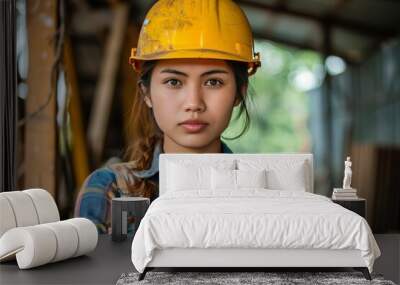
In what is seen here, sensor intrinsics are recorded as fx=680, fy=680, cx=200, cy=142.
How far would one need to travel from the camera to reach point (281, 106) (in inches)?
314

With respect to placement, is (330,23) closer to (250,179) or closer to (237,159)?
(237,159)

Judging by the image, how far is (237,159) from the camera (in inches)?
205

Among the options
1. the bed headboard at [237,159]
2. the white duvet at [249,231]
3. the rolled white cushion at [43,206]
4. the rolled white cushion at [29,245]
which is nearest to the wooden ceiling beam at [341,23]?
the bed headboard at [237,159]

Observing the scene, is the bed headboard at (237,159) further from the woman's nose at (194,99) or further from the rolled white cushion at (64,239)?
the rolled white cushion at (64,239)

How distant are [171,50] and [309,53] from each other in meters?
2.88

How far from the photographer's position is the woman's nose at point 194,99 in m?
5.34

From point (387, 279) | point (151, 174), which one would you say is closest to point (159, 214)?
point (387, 279)

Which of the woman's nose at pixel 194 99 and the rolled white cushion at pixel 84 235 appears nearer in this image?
the rolled white cushion at pixel 84 235

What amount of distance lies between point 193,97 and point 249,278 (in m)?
2.01

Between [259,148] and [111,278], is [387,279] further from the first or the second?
[259,148]

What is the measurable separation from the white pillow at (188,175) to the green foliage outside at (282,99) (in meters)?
2.36

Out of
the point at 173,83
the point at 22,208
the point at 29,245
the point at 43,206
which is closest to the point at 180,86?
the point at 173,83

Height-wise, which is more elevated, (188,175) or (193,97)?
(193,97)

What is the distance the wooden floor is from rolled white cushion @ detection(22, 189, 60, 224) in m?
2.08
